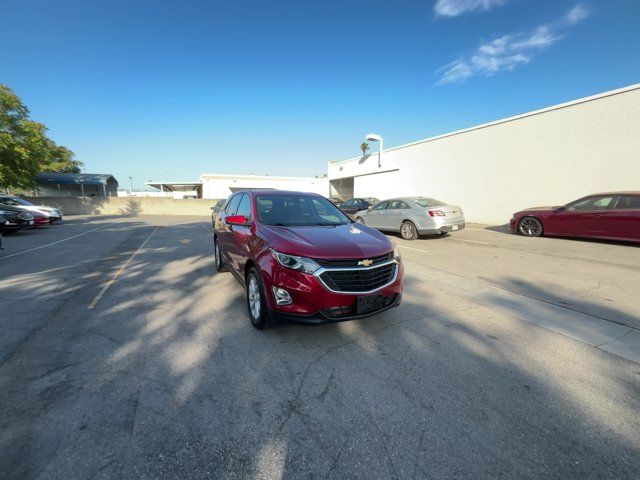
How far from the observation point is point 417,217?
10.5 meters

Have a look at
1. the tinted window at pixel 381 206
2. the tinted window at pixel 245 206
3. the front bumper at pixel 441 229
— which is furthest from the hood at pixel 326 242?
the tinted window at pixel 381 206

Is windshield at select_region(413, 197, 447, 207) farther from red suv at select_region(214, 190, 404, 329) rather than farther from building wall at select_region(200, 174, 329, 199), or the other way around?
building wall at select_region(200, 174, 329, 199)

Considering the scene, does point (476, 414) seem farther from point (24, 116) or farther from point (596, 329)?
point (24, 116)

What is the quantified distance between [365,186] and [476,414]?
25357mm

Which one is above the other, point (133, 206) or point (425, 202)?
point (425, 202)

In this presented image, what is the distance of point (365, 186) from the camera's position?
87.7 ft

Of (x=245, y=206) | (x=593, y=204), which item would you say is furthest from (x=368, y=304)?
(x=593, y=204)

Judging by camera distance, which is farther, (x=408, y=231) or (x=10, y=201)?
(x=10, y=201)

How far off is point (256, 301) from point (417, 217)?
828cm

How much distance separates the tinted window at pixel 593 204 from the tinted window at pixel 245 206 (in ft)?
36.3

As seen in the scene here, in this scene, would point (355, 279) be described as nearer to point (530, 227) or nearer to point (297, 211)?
point (297, 211)

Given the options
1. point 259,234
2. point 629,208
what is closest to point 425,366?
point 259,234

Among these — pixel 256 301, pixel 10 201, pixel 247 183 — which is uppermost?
pixel 247 183

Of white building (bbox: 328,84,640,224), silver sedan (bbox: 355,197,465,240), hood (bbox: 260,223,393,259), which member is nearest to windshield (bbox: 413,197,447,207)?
silver sedan (bbox: 355,197,465,240)
